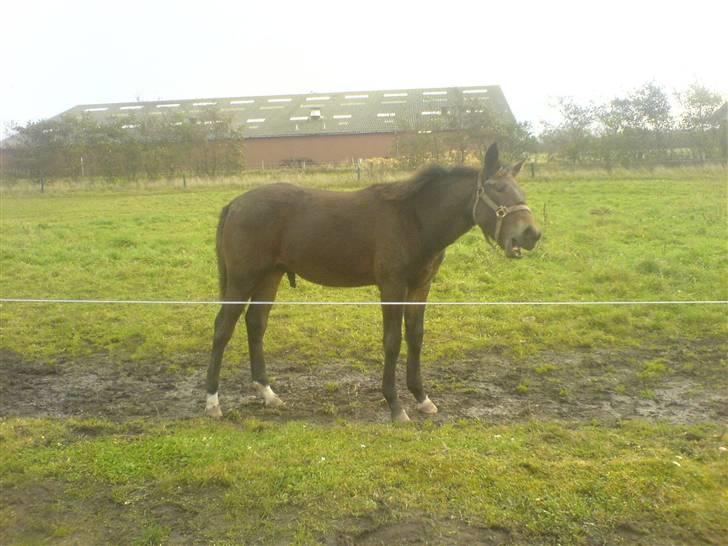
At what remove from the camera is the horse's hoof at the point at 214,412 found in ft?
18.3

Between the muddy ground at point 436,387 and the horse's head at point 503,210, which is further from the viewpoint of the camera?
the muddy ground at point 436,387

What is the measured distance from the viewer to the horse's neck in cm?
538

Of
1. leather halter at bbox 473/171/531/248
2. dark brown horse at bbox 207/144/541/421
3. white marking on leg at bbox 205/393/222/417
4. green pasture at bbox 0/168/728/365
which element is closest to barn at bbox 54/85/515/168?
green pasture at bbox 0/168/728/365

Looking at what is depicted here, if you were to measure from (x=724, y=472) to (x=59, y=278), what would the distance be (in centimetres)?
1068

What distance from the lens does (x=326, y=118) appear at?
39281 mm

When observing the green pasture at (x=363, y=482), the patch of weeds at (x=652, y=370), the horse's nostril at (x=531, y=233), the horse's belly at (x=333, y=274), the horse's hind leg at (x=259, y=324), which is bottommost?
the patch of weeds at (x=652, y=370)

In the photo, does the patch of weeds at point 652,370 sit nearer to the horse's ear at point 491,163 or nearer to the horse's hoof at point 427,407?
the horse's hoof at point 427,407

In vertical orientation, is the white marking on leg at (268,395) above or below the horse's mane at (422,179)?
below

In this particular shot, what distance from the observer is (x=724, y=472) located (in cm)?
409

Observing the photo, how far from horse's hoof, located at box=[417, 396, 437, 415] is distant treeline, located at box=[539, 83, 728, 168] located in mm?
23510

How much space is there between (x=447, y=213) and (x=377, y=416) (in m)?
1.96

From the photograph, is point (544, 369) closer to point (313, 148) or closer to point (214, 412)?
point (214, 412)

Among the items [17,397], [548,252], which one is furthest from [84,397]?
[548,252]

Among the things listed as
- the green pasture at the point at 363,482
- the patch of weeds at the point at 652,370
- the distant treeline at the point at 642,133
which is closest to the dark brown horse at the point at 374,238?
the green pasture at the point at 363,482
